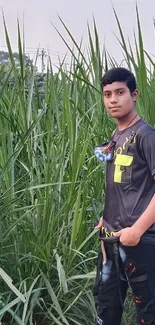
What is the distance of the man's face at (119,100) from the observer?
5.95 feet

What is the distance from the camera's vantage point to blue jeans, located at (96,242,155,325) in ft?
5.99

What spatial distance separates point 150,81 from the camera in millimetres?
3199

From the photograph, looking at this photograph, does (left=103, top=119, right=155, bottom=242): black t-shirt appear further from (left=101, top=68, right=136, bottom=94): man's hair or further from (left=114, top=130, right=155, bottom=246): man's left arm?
(left=101, top=68, right=136, bottom=94): man's hair

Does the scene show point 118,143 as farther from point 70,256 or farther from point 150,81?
point 150,81

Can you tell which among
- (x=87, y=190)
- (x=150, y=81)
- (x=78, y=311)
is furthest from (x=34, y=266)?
(x=150, y=81)

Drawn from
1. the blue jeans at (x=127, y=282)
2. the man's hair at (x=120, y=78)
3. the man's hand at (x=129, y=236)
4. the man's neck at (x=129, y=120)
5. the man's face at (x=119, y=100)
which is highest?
the man's hair at (x=120, y=78)

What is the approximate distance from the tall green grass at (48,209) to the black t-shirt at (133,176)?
0.33m

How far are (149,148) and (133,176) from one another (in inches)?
5.2

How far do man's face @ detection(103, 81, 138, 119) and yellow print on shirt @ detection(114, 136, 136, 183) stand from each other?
10cm

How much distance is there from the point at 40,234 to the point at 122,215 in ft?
1.50

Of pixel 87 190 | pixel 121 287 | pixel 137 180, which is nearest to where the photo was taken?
pixel 137 180

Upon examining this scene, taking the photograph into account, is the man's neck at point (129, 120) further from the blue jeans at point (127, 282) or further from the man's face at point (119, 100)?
the blue jeans at point (127, 282)

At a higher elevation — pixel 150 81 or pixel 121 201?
pixel 150 81

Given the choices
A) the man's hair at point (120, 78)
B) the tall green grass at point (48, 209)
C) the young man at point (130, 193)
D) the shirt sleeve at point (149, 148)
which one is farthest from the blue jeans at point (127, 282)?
the man's hair at point (120, 78)
